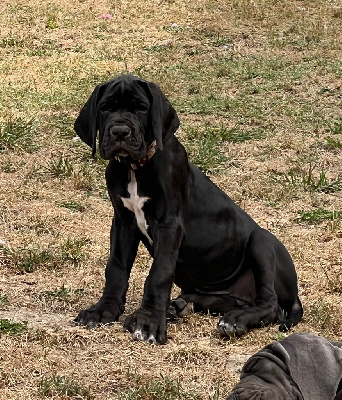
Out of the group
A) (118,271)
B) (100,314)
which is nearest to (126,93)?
(118,271)

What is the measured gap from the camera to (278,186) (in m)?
9.43

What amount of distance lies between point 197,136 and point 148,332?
210 inches

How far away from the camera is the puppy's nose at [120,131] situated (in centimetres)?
564

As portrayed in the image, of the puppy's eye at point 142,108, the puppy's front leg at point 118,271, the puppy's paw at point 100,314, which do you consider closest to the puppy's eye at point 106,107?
Result: the puppy's eye at point 142,108

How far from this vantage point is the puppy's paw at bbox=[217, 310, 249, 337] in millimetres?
5758

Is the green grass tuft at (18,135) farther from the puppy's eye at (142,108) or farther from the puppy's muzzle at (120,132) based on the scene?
the puppy's muzzle at (120,132)

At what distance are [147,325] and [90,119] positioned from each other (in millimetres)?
Result: 1396

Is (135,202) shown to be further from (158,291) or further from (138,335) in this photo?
Result: (138,335)

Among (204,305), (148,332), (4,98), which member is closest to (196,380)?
(148,332)

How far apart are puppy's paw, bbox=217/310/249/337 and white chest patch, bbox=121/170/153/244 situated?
788 mm

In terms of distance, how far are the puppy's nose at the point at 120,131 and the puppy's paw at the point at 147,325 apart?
1.08 m

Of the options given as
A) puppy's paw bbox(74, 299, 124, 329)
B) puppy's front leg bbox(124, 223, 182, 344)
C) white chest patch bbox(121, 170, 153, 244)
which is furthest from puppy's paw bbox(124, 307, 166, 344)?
white chest patch bbox(121, 170, 153, 244)

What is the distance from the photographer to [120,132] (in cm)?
564

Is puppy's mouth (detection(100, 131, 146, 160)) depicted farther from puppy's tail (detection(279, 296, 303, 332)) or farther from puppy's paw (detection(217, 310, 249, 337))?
puppy's tail (detection(279, 296, 303, 332))
